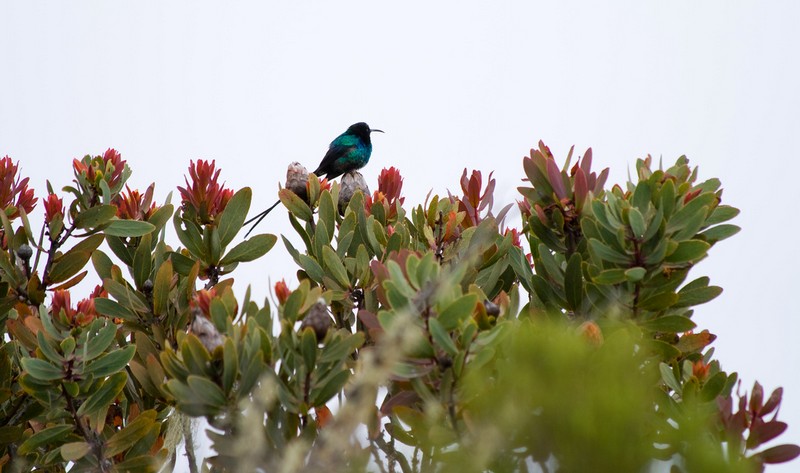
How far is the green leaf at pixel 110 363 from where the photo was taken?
298cm

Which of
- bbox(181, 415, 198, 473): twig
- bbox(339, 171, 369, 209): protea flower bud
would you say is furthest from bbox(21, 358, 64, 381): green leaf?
bbox(339, 171, 369, 209): protea flower bud

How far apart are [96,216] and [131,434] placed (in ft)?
3.49

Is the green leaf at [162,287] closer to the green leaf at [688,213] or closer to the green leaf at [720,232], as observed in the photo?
the green leaf at [688,213]

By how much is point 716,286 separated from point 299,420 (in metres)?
1.51

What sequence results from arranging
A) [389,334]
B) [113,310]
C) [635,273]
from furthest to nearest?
1. [113,310]
2. [635,273]
3. [389,334]

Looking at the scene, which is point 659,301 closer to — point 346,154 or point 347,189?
point 347,189

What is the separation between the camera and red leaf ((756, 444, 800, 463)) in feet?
9.55

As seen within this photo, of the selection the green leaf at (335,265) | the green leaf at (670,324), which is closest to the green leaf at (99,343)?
the green leaf at (335,265)

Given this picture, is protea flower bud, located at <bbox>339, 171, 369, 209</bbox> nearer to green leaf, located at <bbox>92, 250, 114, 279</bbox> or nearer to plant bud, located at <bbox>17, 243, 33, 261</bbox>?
green leaf, located at <bbox>92, 250, 114, 279</bbox>

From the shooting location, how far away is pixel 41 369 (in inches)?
114

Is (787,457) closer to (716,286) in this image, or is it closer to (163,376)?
(716,286)

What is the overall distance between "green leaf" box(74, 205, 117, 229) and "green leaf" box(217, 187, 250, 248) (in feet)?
1.52

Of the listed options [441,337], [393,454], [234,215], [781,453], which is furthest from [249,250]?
[781,453]

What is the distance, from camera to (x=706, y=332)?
3.29m
